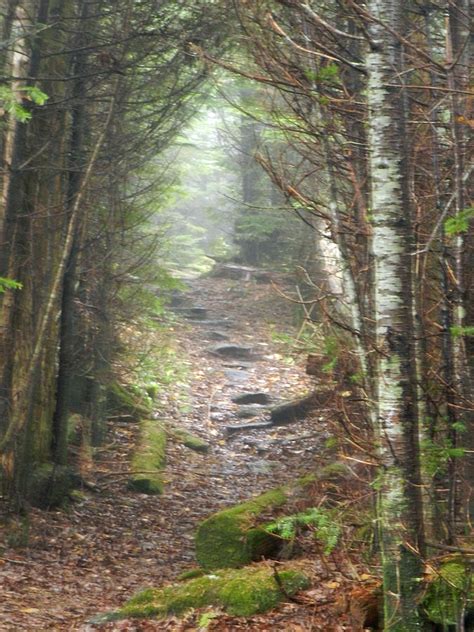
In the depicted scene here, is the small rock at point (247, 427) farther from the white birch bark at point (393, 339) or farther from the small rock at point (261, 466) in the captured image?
the white birch bark at point (393, 339)

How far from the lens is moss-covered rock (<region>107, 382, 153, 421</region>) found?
50.8 feet

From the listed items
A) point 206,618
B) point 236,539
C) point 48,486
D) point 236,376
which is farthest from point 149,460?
point 236,376

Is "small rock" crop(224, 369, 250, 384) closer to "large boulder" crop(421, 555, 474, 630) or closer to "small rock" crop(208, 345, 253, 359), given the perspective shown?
"small rock" crop(208, 345, 253, 359)

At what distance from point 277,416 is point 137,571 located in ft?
25.3

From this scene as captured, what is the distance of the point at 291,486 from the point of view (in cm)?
1011

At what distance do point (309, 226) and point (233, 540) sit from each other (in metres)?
3.69

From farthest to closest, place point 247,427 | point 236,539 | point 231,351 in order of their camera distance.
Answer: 1. point 231,351
2. point 247,427
3. point 236,539

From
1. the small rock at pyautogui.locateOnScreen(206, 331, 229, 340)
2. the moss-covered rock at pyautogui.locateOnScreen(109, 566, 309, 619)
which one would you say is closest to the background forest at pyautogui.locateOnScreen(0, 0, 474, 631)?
the moss-covered rock at pyautogui.locateOnScreen(109, 566, 309, 619)

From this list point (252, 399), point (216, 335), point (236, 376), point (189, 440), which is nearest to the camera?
point (189, 440)

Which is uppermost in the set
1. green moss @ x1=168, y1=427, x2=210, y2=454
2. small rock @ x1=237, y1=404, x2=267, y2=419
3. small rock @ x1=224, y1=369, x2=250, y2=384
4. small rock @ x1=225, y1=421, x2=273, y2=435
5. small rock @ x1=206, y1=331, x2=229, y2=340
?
small rock @ x1=206, y1=331, x2=229, y2=340

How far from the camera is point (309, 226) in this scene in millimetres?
9594

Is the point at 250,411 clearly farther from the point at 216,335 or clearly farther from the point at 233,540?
the point at 233,540

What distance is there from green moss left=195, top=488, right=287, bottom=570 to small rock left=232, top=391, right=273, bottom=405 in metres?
9.82

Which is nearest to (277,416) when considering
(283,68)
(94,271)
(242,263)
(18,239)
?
(94,271)
